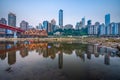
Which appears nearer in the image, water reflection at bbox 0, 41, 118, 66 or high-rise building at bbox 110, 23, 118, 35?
water reflection at bbox 0, 41, 118, 66

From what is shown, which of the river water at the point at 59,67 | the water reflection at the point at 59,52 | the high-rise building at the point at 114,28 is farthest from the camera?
the high-rise building at the point at 114,28

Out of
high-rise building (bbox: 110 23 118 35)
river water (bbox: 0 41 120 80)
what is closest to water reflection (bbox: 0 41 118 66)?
river water (bbox: 0 41 120 80)

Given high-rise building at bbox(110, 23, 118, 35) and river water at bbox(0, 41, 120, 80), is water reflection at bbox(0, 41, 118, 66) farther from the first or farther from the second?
high-rise building at bbox(110, 23, 118, 35)

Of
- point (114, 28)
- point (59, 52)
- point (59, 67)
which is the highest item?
point (114, 28)

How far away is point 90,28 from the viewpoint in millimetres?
188250

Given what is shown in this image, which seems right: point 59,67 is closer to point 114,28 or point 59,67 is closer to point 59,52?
point 59,52

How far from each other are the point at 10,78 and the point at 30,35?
12288 centimetres

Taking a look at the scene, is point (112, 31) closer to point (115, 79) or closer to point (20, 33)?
point (20, 33)

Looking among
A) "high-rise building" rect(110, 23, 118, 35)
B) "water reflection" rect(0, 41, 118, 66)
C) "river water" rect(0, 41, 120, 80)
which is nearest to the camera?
"river water" rect(0, 41, 120, 80)

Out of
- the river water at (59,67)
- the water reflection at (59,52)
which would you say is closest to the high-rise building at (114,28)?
the water reflection at (59,52)

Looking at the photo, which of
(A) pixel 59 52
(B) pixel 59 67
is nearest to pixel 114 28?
(A) pixel 59 52

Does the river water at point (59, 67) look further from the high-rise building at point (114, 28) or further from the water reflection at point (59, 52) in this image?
the high-rise building at point (114, 28)

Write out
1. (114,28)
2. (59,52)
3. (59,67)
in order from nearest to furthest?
(59,67) < (59,52) < (114,28)

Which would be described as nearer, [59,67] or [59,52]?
[59,67]
